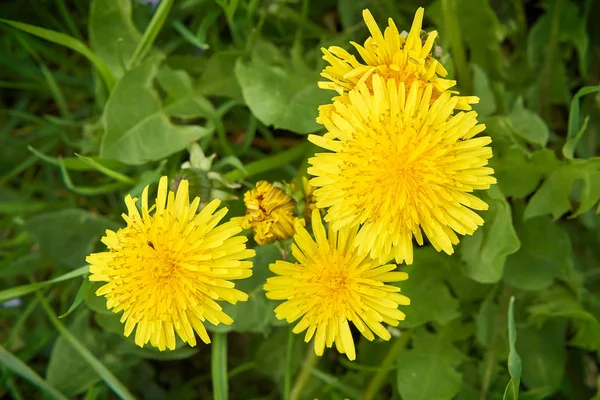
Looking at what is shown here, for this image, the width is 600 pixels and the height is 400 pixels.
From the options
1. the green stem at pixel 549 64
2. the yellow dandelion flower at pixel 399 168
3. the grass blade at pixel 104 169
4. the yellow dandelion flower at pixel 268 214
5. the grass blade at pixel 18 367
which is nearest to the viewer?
the yellow dandelion flower at pixel 399 168

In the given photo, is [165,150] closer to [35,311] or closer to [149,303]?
[149,303]

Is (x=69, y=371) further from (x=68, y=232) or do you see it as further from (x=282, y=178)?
(x=282, y=178)

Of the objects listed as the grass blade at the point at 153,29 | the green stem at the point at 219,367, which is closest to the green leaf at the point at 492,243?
the green stem at the point at 219,367

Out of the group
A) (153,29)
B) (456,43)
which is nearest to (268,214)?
(153,29)

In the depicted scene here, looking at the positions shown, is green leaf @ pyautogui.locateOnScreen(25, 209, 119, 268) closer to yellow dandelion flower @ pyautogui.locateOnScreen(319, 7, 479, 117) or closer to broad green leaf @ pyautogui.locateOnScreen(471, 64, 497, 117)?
yellow dandelion flower @ pyautogui.locateOnScreen(319, 7, 479, 117)

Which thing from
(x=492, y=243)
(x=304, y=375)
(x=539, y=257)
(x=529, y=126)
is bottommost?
(x=304, y=375)

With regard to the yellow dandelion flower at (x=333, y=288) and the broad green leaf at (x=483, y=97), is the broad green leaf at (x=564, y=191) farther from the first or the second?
the yellow dandelion flower at (x=333, y=288)
